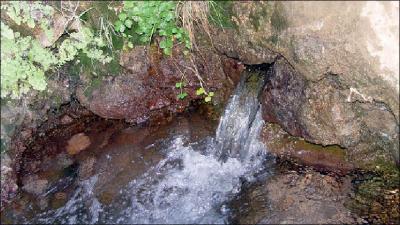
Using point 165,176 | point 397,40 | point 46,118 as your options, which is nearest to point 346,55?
point 397,40

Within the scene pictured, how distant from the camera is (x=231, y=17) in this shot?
4.19 m

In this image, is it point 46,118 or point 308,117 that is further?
point 46,118

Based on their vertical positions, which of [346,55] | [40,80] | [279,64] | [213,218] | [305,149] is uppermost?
[346,55]

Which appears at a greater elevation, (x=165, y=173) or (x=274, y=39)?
(x=274, y=39)

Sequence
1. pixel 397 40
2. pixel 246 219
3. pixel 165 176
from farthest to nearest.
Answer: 1. pixel 165 176
2. pixel 246 219
3. pixel 397 40

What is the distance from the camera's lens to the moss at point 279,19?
371cm

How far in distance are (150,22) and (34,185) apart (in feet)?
6.86

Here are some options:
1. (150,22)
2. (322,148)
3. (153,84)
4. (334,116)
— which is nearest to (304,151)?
(322,148)

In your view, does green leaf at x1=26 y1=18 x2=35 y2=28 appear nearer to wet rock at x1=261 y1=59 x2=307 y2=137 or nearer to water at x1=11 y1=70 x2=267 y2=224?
water at x1=11 y1=70 x2=267 y2=224

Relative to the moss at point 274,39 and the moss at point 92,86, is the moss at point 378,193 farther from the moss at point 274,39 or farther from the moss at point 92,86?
the moss at point 92,86

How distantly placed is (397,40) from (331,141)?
125 cm

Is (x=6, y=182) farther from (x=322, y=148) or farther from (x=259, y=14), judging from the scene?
(x=322, y=148)

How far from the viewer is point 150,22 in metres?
4.10

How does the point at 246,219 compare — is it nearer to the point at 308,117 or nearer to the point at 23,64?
the point at 308,117
